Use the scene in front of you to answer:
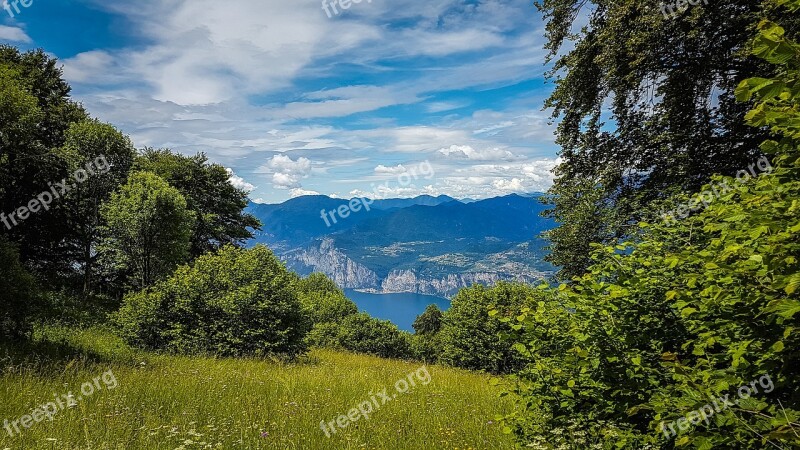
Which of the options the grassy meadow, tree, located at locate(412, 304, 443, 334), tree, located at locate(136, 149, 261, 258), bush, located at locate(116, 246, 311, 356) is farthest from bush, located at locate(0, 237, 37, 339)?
tree, located at locate(412, 304, 443, 334)

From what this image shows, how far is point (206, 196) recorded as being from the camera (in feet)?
141

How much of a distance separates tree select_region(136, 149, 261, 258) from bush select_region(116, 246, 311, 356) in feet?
80.7

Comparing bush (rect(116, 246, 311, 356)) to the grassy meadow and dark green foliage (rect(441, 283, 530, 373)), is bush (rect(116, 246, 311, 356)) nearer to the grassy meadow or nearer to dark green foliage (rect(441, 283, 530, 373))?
the grassy meadow

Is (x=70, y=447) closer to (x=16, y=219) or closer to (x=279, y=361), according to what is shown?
(x=279, y=361)

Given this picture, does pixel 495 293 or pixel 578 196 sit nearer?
pixel 578 196

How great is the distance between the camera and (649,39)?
34.2 ft

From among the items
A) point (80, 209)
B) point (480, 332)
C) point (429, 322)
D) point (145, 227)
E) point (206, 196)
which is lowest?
A: point (429, 322)

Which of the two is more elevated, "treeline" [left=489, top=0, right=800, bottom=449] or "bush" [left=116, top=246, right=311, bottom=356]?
"treeline" [left=489, top=0, right=800, bottom=449]

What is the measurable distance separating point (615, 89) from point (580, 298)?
35.0 ft

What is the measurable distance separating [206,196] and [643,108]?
41.8 m

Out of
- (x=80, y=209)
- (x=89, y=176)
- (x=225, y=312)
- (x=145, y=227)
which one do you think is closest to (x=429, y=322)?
(x=145, y=227)

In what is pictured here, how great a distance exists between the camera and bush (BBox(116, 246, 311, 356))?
14258mm

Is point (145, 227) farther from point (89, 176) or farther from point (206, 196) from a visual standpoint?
point (206, 196)

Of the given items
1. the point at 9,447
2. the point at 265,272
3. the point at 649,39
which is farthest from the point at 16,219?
the point at 649,39
